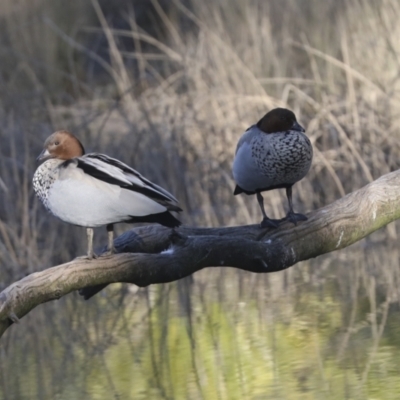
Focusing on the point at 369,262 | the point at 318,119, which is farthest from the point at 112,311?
the point at 318,119

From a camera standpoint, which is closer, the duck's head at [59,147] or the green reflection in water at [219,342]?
the duck's head at [59,147]

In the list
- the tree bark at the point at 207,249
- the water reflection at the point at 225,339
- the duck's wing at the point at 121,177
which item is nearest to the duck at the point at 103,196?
the duck's wing at the point at 121,177

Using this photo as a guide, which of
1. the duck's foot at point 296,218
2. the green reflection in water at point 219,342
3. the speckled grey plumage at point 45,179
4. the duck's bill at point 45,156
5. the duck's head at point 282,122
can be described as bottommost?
the green reflection in water at point 219,342

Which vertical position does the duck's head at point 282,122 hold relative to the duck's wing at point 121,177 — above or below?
above

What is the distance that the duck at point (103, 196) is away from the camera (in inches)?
155

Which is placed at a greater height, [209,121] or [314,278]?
[209,121]

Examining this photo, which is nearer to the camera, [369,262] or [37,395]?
[37,395]

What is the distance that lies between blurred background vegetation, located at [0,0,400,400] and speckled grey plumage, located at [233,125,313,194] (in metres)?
0.92

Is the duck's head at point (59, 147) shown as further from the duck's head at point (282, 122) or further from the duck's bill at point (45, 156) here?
the duck's head at point (282, 122)

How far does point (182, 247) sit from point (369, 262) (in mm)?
3244

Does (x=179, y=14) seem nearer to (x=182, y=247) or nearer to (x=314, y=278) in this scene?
(x=314, y=278)

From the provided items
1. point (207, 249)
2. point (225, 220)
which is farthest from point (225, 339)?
point (225, 220)

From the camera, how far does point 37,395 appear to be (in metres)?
4.90

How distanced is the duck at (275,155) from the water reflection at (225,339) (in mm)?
827
